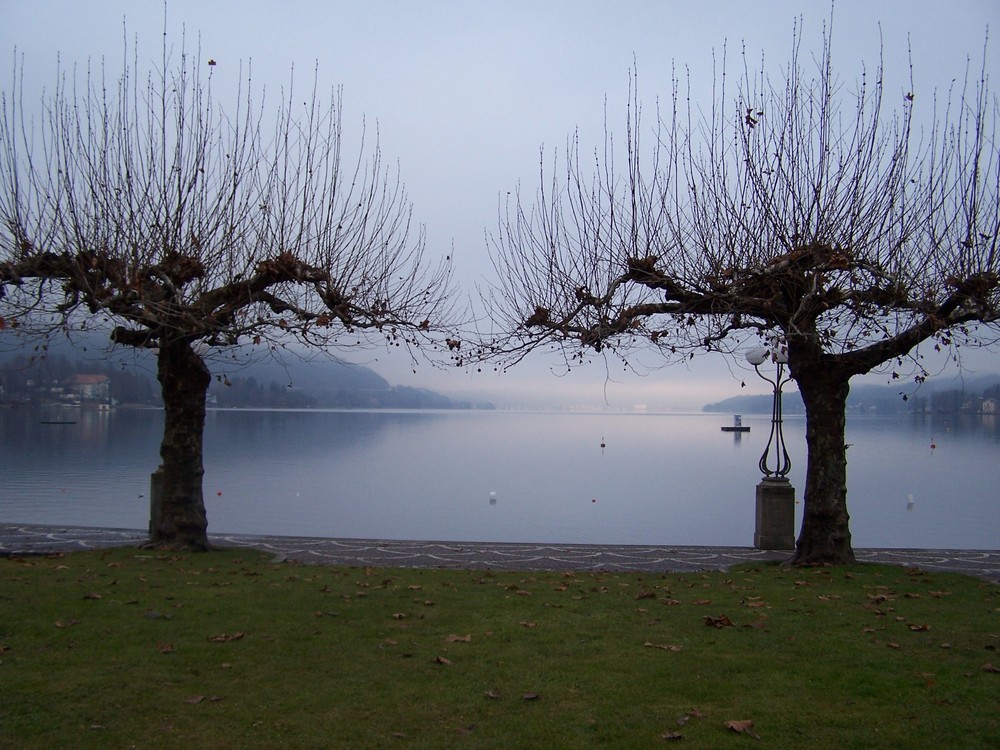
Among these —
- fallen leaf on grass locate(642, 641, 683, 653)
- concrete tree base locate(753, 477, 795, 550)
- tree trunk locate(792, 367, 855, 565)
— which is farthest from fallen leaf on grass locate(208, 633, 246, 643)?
concrete tree base locate(753, 477, 795, 550)

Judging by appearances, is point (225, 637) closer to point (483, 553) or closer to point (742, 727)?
point (742, 727)

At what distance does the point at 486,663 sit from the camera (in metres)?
7.36

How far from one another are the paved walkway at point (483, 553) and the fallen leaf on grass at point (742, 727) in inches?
295

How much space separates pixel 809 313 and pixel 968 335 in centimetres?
260

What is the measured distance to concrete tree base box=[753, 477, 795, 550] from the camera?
52.9 ft

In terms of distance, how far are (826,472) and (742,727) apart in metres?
8.24

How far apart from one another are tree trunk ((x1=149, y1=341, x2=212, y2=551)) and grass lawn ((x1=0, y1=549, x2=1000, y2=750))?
2966mm

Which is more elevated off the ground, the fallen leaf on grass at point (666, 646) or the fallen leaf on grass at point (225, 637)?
the fallen leaf on grass at point (666, 646)

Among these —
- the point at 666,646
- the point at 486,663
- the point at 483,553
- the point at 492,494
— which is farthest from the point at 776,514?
the point at 492,494

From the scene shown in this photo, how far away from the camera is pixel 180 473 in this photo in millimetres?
14156

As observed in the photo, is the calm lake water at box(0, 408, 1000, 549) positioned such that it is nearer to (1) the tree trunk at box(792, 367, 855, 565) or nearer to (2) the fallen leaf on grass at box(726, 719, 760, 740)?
(1) the tree trunk at box(792, 367, 855, 565)

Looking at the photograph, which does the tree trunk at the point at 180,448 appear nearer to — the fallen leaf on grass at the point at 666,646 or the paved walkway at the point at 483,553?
the paved walkway at the point at 483,553

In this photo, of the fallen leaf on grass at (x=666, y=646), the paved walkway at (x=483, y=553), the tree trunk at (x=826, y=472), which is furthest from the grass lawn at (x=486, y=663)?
the paved walkway at (x=483, y=553)

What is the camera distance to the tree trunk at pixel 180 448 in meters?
14.1
